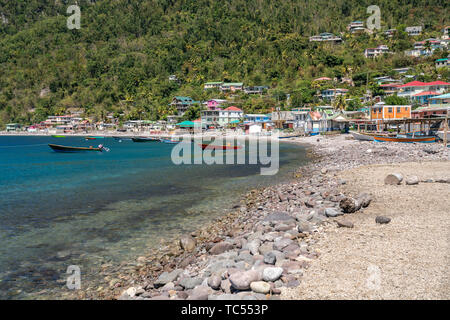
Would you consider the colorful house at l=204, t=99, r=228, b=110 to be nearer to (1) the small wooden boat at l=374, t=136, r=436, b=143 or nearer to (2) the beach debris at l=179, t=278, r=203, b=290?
(1) the small wooden boat at l=374, t=136, r=436, b=143

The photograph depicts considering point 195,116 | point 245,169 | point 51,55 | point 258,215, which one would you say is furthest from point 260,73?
point 51,55

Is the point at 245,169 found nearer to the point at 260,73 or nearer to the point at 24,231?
the point at 24,231

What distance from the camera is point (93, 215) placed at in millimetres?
14914

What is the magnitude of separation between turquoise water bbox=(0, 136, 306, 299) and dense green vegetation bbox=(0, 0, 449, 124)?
260 feet

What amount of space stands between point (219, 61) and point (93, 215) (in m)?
138

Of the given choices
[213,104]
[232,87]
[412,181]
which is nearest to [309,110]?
[213,104]

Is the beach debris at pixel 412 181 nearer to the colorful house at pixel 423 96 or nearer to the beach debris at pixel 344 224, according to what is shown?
the beach debris at pixel 344 224

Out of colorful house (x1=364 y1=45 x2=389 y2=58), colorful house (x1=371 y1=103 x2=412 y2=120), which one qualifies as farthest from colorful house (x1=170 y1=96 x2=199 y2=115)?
colorful house (x1=371 y1=103 x2=412 y2=120)

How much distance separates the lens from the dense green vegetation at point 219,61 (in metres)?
117

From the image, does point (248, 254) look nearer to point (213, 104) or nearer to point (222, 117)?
point (222, 117)

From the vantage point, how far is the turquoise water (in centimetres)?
930

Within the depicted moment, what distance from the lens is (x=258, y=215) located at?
12453 mm

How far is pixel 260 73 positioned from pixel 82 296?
127 metres

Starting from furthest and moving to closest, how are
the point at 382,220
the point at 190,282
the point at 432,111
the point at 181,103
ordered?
1. the point at 181,103
2. the point at 432,111
3. the point at 382,220
4. the point at 190,282
